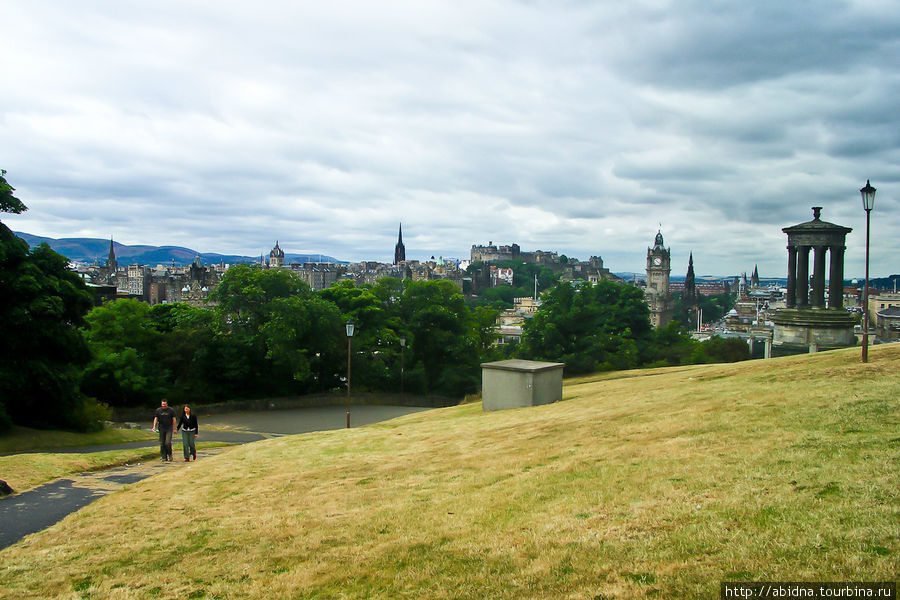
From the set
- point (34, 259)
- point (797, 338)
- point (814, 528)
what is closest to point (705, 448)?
point (814, 528)

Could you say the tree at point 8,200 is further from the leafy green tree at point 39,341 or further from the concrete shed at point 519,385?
the concrete shed at point 519,385

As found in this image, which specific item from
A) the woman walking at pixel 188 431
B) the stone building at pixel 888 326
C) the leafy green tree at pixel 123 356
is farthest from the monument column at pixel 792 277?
the stone building at pixel 888 326

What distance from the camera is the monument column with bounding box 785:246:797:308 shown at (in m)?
32.8

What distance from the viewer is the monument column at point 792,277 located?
32.8 metres

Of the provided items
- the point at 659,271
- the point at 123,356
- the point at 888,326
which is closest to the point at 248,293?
the point at 123,356

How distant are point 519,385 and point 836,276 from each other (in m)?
20.5

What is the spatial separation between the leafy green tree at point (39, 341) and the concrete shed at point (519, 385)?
1498cm

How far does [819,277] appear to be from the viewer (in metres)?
31.9

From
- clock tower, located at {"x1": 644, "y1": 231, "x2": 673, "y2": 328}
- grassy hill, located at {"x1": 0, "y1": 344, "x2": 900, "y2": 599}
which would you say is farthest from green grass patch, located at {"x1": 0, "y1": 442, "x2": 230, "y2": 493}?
clock tower, located at {"x1": 644, "y1": 231, "x2": 673, "y2": 328}

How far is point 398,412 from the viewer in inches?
1396

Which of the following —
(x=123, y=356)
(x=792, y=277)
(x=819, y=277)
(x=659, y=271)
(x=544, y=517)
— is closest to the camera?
(x=544, y=517)

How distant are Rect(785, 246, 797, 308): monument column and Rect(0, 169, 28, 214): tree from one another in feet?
117

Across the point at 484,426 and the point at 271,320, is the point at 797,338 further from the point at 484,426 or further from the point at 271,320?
the point at 271,320

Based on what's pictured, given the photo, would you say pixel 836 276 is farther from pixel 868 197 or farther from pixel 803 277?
pixel 868 197
